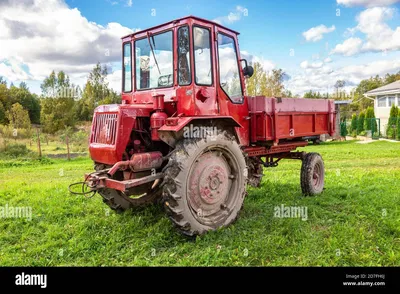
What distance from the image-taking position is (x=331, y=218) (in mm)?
5855

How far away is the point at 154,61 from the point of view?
5.62 m

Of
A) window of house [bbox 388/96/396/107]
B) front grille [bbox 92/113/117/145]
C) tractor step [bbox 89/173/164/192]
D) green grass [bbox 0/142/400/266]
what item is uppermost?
window of house [bbox 388/96/396/107]

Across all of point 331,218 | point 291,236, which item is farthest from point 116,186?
point 331,218

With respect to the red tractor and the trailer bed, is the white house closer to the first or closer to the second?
the trailer bed

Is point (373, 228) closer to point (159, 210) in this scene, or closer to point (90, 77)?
point (159, 210)

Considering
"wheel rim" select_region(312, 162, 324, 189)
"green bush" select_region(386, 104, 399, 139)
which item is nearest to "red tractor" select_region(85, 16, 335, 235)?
"wheel rim" select_region(312, 162, 324, 189)

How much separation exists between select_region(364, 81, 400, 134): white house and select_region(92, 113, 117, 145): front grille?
26.8 meters

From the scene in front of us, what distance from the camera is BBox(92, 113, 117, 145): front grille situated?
5031 millimetres

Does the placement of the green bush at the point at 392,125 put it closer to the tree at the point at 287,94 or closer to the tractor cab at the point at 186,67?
the tree at the point at 287,94

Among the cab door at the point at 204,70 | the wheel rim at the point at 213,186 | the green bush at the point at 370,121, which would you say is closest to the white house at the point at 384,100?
the green bush at the point at 370,121

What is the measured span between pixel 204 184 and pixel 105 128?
174cm

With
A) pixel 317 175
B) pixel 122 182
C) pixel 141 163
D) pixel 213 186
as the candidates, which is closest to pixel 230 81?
pixel 213 186

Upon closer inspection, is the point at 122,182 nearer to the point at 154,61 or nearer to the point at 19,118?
the point at 154,61

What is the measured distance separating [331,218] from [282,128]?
6.34 ft
